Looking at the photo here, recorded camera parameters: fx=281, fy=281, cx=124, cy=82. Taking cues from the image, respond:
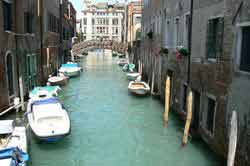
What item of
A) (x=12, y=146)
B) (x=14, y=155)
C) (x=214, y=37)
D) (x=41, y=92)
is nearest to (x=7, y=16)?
(x=41, y=92)

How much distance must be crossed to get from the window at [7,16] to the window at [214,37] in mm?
7643

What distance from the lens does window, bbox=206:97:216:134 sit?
767 centimetres

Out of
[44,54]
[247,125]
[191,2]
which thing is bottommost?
[247,125]

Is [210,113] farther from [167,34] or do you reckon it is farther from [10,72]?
[10,72]

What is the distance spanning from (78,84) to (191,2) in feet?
43.4

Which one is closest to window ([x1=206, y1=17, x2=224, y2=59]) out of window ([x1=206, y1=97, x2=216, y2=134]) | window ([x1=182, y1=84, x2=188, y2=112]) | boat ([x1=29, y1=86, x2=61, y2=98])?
window ([x1=206, y1=97, x2=216, y2=134])

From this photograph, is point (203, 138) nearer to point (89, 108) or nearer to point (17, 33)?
point (89, 108)

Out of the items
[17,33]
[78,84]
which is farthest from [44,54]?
[17,33]

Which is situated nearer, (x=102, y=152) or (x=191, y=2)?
(x=102, y=152)

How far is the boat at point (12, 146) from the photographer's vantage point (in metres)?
5.54

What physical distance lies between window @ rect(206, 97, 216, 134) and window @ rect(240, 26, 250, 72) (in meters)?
1.85

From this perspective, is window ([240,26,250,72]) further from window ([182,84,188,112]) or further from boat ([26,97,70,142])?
boat ([26,97,70,142])

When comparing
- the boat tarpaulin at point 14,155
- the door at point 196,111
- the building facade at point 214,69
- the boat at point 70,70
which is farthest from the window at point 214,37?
the boat at point 70,70

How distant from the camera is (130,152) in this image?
8172 mm
